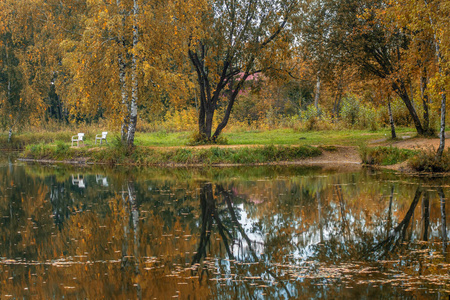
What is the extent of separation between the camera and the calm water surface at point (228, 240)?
19.4 feet

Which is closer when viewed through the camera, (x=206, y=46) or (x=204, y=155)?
(x=204, y=155)

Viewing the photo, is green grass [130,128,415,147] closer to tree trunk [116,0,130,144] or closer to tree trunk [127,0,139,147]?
tree trunk [127,0,139,147]

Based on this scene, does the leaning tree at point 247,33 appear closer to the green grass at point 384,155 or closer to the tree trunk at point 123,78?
the tree trunk at point 123,78

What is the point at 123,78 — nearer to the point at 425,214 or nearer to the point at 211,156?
the point at 211,156

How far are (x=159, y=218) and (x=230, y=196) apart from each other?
3.26 meters

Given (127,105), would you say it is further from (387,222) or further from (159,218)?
(387,222)

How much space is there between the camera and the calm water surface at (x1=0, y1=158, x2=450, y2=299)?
5918 millimetres

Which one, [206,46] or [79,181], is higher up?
[206,46]

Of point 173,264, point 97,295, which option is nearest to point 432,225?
point 173,264

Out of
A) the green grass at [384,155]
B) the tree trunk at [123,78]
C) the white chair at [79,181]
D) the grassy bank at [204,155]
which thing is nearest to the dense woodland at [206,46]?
the tree trunk at [123,78]

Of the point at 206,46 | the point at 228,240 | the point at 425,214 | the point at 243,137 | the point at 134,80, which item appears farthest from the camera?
the point at 243,137

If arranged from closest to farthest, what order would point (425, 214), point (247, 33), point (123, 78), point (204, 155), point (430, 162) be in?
point (425, 214) < point (430, 162) < point (123, 78) < point (204, 155) < point (247, 33)

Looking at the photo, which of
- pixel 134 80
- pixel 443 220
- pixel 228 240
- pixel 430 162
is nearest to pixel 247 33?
pixel 134 80

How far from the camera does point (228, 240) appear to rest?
839 cm
